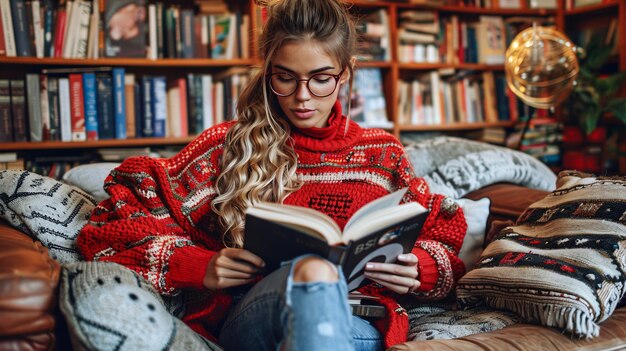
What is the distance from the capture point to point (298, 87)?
1.39 meters

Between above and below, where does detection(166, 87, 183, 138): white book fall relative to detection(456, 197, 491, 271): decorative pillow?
above

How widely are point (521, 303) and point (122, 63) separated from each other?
6.68 ft

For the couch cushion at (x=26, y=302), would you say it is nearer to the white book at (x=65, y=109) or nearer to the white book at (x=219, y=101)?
the white book at (x=65, y=109)

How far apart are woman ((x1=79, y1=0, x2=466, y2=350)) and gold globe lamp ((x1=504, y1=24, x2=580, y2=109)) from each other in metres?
1.58

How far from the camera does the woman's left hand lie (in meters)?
1.19

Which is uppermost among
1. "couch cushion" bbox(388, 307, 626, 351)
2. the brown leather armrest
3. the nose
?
the nose

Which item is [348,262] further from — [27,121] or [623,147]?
[623,147]

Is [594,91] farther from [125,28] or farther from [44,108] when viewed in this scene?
[44,108]

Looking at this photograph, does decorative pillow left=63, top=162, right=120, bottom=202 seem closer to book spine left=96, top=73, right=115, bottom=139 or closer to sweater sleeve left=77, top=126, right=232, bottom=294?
sweater sleeve left=77, top=126, right=232, bottom=294

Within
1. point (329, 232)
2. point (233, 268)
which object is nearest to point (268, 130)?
point (233, 268)

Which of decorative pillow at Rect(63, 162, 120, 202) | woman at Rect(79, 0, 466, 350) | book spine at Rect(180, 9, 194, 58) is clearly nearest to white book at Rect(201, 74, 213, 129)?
book spine at Rect(180, 9, 194, 58)

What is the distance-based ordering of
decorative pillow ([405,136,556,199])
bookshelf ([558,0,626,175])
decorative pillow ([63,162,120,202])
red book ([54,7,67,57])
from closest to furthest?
decorative pillow ([63,162,120,202]), decorative pillow ([405,136,556,199]), red book ([54,7,67,57]), bookshelf ([558,0,626,175])

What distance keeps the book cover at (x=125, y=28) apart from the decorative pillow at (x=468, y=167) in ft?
4.38

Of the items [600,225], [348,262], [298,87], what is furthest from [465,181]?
[348,262]
